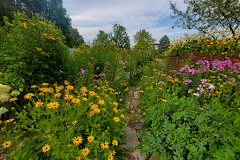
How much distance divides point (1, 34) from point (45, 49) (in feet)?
5.81

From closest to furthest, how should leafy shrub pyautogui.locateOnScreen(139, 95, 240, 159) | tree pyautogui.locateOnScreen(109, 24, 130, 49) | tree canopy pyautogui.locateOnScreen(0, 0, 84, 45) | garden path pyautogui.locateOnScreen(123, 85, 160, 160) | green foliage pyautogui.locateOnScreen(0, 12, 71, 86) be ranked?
leafy shrub pyautogui.locateOnScreen(139, 95, 240, 159) → garden path pyautogui.locateOnScreen(123, 85, 160, 160) → green foliage pyautogui.locateOnScreen(0, 12, 71, 86) → tree canopy pyautogui.locateOnScreen(0, 0, 84, 45) → tree pyautogui.locateOnScreen(109, 24, 130, 49)

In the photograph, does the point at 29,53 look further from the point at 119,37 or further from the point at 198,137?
the point at 119,37

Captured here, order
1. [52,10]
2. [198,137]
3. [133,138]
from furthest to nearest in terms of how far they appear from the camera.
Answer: [52,10] → [133,138] → [198,137]

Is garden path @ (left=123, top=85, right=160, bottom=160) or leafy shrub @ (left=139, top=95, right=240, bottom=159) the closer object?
leafy shrub @ (left=139, top=95, right=240, bottom=159)

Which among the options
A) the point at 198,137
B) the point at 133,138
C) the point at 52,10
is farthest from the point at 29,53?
the point at 52,10

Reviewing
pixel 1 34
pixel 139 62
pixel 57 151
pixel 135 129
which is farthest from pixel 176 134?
pixel 139 62

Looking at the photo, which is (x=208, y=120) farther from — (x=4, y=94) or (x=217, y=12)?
(x=217, y=12)

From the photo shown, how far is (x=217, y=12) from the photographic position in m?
8.49

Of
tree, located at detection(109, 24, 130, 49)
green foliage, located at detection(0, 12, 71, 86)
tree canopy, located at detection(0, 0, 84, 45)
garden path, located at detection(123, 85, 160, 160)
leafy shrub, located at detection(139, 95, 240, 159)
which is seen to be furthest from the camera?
tree, located at detection(109, 24, 130, 49)

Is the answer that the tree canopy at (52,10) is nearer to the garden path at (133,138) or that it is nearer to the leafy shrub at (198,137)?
the garden path at (133,138)

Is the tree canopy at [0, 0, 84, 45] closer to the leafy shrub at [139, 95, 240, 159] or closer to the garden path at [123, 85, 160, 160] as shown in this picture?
the garden path at [123, 85, 160, 160]

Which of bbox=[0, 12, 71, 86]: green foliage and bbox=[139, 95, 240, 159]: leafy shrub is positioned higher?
bbox=[0, 12, 71, 86]: green foliage

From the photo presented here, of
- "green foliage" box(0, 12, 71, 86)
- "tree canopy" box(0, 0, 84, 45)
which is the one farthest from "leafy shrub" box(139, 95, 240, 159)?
"tree canopy" box(0, 0, 84, 45)

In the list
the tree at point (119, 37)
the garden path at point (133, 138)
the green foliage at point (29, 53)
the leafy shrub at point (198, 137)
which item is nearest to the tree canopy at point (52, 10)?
the tree at point (119, 37)
